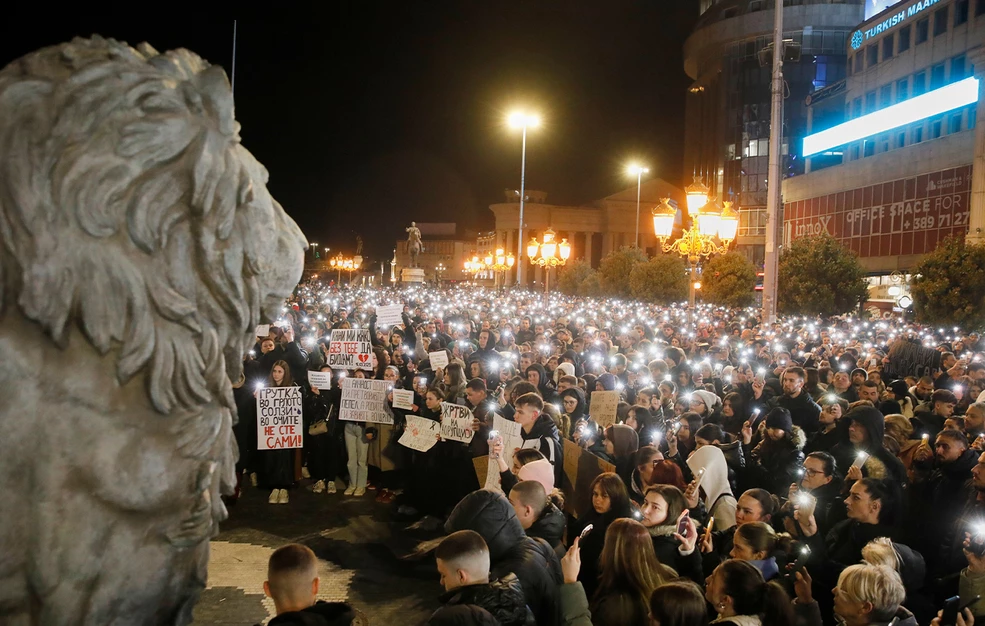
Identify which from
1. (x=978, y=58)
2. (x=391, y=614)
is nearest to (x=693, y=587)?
(x=391, y=614)

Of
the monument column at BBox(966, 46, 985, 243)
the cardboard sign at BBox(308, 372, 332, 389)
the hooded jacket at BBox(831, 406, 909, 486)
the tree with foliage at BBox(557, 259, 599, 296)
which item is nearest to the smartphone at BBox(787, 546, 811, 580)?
the hooded jacket at BBox(831, 406, 909, 486)

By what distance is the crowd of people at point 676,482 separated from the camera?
152 inches

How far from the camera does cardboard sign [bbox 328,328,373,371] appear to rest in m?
11.0

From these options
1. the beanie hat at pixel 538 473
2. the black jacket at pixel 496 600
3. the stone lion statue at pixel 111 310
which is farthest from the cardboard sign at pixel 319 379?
the stone lion statue at pixel 111 310

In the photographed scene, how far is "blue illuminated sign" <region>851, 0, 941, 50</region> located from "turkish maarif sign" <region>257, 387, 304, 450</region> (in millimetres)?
49610

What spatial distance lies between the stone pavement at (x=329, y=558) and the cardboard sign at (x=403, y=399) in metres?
1.40

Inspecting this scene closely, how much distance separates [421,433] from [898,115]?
48.9m

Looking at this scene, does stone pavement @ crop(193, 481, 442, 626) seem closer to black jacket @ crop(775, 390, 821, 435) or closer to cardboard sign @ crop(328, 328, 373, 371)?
cardboard sign @ crop(328, 328, 373, 371)

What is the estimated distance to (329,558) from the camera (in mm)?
8211

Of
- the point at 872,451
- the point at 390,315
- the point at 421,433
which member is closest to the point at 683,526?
the point at 872,451

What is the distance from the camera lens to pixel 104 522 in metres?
1.71

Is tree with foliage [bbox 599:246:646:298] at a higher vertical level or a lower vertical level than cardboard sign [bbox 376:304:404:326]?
higher

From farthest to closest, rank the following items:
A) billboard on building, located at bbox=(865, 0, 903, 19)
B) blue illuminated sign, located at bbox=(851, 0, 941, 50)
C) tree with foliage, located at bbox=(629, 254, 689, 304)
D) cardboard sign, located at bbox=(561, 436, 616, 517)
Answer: billboard on building, located at bbox=(865, 0, 903, 19)
blue illuminated sign, located at bbox=(851, 0, 941, 50)
tree with foliage, located at bbox=(629, 254, 689, 304)
cardboard sign, located at bbox=(561, 436, 616, 517)

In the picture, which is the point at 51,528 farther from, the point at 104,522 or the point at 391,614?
the point at 391,614
